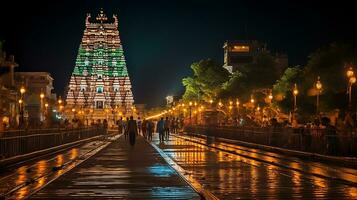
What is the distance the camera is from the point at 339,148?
30.2m

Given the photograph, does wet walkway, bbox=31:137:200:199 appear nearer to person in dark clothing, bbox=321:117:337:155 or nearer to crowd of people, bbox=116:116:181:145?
person in dark clothing, bbox=321:117:337:155

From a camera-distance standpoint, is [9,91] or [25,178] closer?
[25,178]

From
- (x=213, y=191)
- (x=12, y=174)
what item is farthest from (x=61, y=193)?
(x=12, y=174)

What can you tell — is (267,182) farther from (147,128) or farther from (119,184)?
(147,128)

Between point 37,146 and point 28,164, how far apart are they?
8.44 m

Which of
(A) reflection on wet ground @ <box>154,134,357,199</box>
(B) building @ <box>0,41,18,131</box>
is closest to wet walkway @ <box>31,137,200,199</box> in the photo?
(A) reflection on wet ground @ <box>154,134,357,199</box>

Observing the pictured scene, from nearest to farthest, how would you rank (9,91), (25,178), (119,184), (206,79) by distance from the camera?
(119,184) < (25,178) < (9,91) < (206,79)

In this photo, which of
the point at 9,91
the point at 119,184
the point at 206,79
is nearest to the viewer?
the point at 119,184

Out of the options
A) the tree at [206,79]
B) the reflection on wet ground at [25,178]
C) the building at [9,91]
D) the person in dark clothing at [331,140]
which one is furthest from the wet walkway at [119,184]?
the tree at [206,79]

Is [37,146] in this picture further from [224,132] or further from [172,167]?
[224,132]

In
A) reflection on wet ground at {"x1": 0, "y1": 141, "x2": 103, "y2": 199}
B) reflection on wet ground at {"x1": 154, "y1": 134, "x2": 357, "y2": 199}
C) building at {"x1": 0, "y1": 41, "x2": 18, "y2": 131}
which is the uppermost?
building at {"x1": 0, "y1": 41, "x2": 18, "y2": 131}

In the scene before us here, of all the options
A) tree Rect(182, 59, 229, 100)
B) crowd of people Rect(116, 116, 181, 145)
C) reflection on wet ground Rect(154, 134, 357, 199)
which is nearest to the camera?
reflection on wet ground Rect(154, 134, 357, 199)

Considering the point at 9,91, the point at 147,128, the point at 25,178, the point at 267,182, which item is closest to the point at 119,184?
the point at 25,178

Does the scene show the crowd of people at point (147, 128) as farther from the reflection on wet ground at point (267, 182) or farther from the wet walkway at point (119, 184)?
the wet walkway at point (119, 184)
